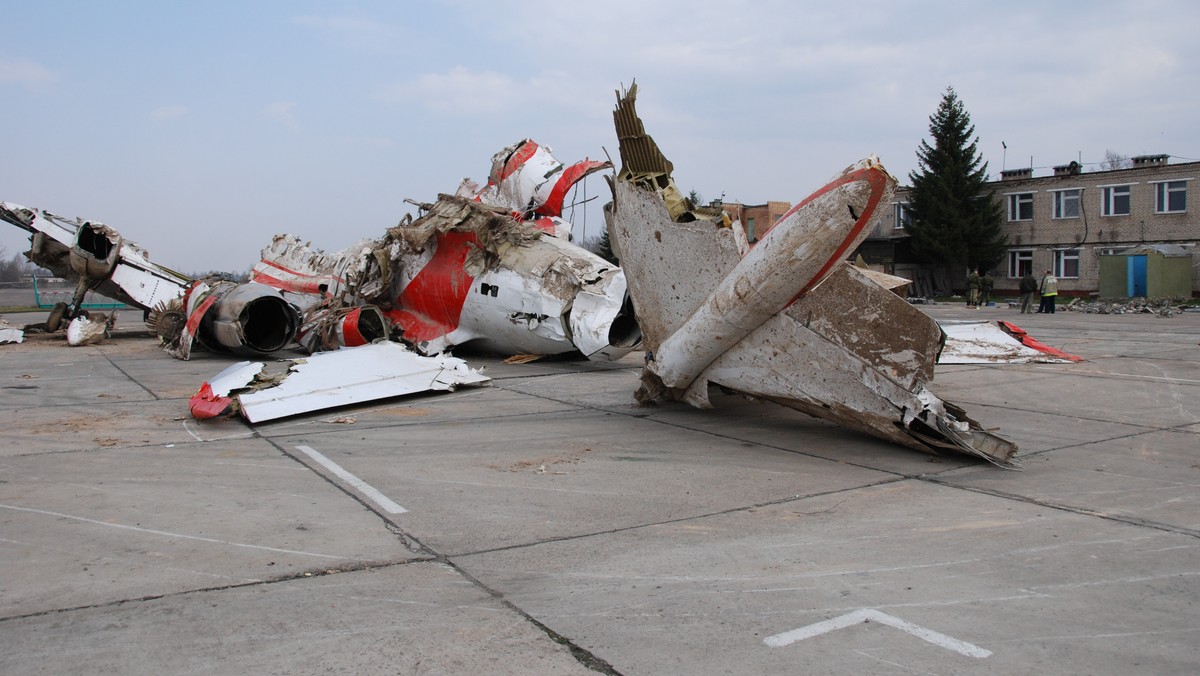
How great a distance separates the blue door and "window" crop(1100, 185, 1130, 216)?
7.76 meters

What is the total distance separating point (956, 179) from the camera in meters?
42.7

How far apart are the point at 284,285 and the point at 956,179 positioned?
3573 cm

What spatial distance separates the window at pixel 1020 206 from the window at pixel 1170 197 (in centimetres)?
576

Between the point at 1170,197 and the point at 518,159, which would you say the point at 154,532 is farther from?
the point at 1170,197

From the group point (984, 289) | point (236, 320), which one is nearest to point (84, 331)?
point (236, 320)

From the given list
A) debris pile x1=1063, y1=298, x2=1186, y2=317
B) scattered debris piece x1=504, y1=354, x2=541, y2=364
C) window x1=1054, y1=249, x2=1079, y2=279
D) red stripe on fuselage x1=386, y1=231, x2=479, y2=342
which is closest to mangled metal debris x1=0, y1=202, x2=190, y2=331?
red stripe on fuselage x1=386, y1=231, x2=479, y2=342

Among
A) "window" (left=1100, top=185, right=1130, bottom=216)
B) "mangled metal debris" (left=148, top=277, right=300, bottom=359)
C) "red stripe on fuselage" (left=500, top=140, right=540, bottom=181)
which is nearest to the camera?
"mangled metal debris" (left=148, top=277, right=300, bottom=359)

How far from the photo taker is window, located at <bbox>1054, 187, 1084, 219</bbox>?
1554 inches

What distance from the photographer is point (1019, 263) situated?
42.4m

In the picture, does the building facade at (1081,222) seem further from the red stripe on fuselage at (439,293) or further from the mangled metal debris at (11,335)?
the mangled metal debris at (11,335)

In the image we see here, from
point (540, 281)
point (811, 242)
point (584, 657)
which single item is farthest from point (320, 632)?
point (540, 281)

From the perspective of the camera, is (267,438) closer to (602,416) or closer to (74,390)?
(602,416)

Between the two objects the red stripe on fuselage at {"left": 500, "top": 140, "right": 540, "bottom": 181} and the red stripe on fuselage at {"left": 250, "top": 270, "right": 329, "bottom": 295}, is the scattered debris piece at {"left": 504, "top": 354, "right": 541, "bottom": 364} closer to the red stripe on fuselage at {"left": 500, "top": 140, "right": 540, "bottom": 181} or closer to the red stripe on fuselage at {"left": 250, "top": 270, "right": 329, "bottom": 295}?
the red stripe on fuselage at {"left": 500, "top": 140, "right": 540, "bottom": 181}

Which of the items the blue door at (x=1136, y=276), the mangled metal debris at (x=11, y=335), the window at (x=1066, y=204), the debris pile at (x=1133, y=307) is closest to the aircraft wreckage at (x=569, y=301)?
the mangled metal debris at (x=11, y=335)
